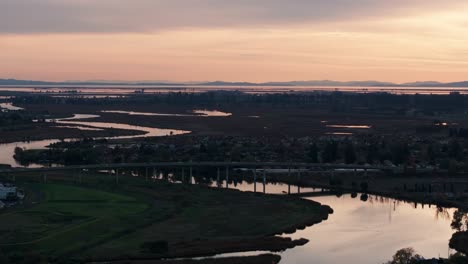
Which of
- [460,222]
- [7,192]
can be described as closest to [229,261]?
[460,222]

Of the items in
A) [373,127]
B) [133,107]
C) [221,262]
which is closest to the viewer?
[221,262]

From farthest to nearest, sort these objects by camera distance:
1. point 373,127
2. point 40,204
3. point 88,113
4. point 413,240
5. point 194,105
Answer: point 194,105
point 88,113
point 373,127
point 40,204
point 413,240

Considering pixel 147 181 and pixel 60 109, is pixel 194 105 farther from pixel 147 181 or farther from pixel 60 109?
pixel 147 181

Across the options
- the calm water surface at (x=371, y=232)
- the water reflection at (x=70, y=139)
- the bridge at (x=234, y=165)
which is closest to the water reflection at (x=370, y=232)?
the calm water surface at (x=371, y=232)

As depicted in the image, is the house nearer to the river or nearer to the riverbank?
the riverbank

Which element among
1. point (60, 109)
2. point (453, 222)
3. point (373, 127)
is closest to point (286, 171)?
point (453, 222)

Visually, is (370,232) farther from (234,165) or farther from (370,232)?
(234,165)

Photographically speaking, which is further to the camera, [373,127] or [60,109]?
[60,109]

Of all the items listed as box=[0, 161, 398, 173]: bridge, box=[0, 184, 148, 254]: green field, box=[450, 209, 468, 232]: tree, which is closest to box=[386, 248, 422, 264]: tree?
box=[450, 209, 468, 232]: tree
